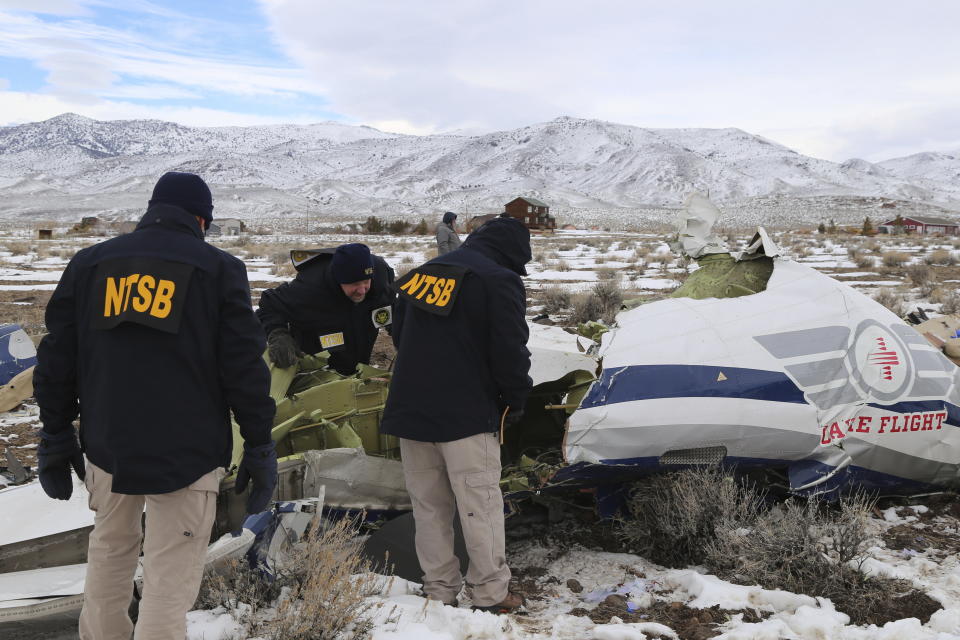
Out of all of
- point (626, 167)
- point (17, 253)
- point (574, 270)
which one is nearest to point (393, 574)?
point (574, 270)

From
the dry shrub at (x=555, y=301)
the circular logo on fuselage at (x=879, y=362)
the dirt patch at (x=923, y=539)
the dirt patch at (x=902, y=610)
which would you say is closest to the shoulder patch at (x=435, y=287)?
the dirt patch at (x=902, y=610)

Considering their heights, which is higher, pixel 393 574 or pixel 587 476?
pixel 587 476

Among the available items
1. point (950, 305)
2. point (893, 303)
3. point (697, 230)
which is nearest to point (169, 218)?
point (697, 230)

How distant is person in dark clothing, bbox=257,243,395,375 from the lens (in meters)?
4.77

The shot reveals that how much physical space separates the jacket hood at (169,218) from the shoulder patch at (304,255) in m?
2.54

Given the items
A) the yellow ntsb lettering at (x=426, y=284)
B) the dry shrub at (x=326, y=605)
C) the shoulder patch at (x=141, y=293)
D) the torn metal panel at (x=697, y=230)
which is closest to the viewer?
the shoulder patch at (x=141, y=293)

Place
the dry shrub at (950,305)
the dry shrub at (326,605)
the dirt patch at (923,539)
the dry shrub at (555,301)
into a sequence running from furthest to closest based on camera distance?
the dry shrub at (555,301) → the dry shrub at (950,305) → the dirt patch at (923,539) → the dry shrub at (326,605)

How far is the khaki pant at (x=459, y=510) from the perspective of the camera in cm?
331

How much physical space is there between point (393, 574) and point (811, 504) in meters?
2.32

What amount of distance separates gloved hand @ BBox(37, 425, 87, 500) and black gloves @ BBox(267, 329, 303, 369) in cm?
185

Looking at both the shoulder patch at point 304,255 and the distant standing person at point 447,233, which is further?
the distant standing person at point 447,233

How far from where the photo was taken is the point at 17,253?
25.5 m

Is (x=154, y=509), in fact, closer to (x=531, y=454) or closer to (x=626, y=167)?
(x=531, y=454)

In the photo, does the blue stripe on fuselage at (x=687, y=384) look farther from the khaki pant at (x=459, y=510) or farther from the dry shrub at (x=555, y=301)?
the dry shrub at (x=555, y=301)
